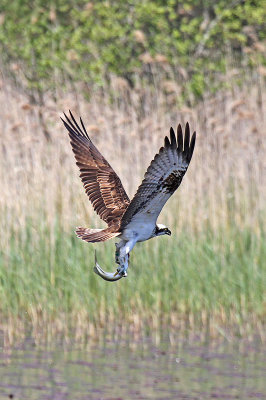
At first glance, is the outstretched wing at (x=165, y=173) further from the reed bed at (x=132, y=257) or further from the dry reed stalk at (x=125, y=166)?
the dry reed stalk at (x=125, y=166)

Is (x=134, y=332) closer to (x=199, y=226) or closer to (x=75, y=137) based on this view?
(x=199, y=226)

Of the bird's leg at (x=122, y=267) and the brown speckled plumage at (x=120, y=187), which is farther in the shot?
the bird's leg at (x=122, y=267)

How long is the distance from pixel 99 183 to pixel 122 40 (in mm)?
8520

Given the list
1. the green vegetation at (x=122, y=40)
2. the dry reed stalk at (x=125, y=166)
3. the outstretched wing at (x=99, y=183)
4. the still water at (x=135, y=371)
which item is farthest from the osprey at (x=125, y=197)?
the green vegetation at (x=122, y=40)

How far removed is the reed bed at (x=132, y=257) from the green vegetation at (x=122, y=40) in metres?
4.97

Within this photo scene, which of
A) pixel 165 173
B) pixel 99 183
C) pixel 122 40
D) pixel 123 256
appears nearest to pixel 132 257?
pixel 99 183

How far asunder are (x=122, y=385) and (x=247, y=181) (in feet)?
8.38

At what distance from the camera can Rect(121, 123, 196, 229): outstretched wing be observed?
4.72m

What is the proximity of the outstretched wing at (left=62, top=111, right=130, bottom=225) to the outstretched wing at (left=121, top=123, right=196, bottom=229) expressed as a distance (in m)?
0.67

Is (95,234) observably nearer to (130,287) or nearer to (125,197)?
(125,197)

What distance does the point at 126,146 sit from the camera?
8.61 metres

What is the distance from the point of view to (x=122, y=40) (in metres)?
14.1

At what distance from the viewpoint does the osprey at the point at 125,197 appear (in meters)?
4.76

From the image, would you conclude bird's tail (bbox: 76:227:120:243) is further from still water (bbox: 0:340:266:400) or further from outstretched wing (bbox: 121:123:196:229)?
still water (bbox: 0:340:266:400)
